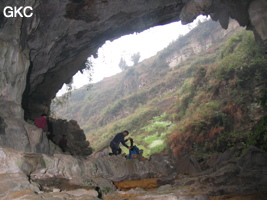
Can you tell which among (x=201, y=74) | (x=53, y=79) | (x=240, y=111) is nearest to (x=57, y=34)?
(x=53, y=79)

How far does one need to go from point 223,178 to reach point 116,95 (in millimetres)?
52478

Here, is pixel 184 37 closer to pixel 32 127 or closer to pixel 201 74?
pixel 201 74

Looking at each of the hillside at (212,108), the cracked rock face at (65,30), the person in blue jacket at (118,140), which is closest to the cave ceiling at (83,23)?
the cracked rock face at (65,30)

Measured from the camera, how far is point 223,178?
6059 millimetres

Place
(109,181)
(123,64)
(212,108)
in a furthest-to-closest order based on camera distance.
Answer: (123,64) → (212,108) → (109,181)

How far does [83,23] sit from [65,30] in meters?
1.08

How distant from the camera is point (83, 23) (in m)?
11.1

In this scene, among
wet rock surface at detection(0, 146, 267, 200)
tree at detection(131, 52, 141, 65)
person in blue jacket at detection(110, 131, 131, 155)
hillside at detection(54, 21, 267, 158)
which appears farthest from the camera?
tree at detection(131, 52, 141, 65)

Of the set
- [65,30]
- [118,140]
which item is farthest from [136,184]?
[65,30]

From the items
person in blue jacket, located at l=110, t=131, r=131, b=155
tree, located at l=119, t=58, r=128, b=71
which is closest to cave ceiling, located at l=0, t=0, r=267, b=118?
person in blue jacket, located at l=110, t=131, r=131, b=155

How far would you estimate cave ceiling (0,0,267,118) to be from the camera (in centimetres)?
969

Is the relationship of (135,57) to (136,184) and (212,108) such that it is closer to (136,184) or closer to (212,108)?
(212,108)

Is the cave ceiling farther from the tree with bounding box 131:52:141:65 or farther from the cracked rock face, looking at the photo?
the tree with bounding box 131:52:141:65

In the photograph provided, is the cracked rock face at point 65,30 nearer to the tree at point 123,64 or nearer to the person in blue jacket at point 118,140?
the person in blue jacket at point 118,140
